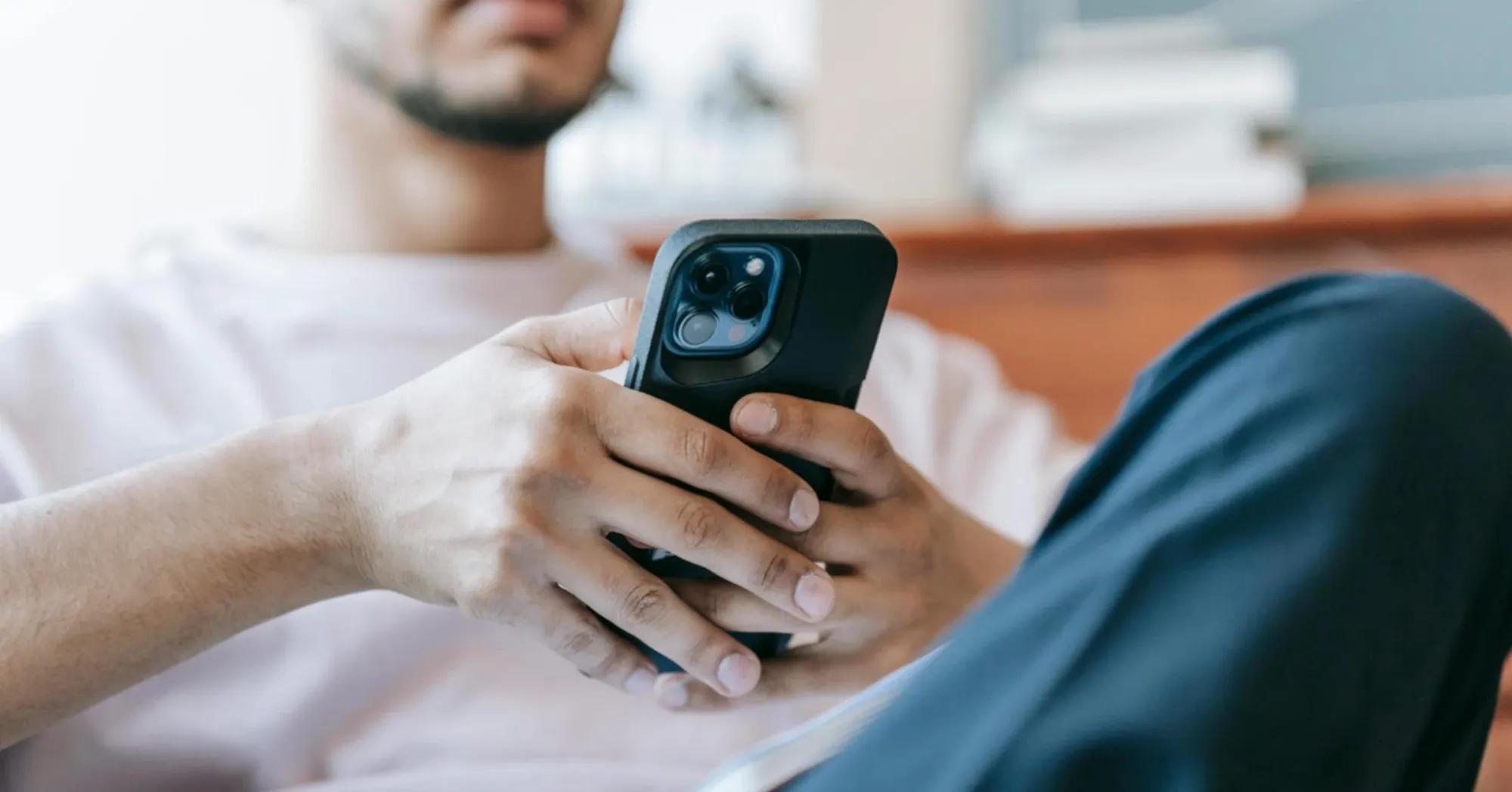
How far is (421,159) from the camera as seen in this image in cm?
69

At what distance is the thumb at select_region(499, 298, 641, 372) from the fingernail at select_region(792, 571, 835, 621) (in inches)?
4.0

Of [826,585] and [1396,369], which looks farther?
[826,585]

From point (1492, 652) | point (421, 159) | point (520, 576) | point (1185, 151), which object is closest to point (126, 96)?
point (421, 159)

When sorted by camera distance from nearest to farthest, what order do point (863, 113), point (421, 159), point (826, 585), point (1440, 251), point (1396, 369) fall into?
point (1396, 369) → point (826, 585) → point (421, 159) → point (1440, 251) → point (863, 113)

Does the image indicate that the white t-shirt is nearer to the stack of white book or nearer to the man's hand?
the man's hand

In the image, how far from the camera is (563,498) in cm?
42

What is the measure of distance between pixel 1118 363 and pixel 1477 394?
0.63m

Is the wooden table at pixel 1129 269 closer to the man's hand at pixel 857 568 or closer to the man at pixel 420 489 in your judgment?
the man at pixel 420 489

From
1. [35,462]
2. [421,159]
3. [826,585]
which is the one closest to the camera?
[826,585]

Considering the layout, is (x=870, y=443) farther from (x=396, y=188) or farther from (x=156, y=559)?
(x=396, y=188)

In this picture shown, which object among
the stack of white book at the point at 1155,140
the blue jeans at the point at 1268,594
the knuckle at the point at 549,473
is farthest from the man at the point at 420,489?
the stack of white book at the point at 1155,140

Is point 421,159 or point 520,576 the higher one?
point 421,159

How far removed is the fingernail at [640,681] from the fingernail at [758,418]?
11 centimetres

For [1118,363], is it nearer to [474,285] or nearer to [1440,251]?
[1440,251]
